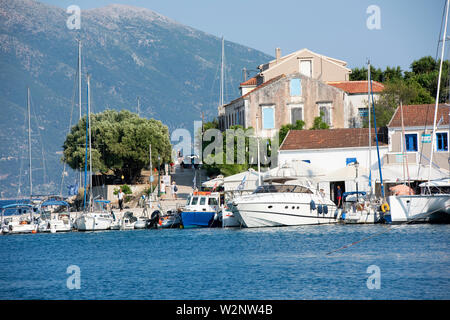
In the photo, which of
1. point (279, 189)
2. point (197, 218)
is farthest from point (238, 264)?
point (197, 218)

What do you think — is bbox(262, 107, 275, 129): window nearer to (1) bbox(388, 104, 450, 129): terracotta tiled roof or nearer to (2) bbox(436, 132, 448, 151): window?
(1) bbox(388, 104, 450, 129): terracotta tiled roof

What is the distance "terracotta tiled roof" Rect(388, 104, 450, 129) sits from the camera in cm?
5581

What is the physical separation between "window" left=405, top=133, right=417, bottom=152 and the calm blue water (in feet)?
43.5

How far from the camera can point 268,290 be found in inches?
987

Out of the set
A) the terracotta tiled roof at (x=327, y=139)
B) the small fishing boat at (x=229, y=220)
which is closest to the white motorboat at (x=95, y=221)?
the small fishing boat at (x=229, y=220)

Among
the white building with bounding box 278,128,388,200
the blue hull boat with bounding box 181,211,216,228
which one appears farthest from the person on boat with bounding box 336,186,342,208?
the blue hull boat with bounding box 181,211,216,228

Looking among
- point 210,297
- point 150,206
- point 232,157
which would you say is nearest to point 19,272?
point 210,297

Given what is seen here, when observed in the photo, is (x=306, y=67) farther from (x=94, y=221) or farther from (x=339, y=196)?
(x=94, y=221)

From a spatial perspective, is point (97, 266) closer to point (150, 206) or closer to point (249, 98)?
point (150, 206)

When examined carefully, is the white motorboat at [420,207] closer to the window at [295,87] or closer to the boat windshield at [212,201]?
the boat windshield at [212,201]

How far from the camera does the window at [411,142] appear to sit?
56.7 m

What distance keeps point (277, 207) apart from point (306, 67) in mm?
31201

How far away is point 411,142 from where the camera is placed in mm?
56781
